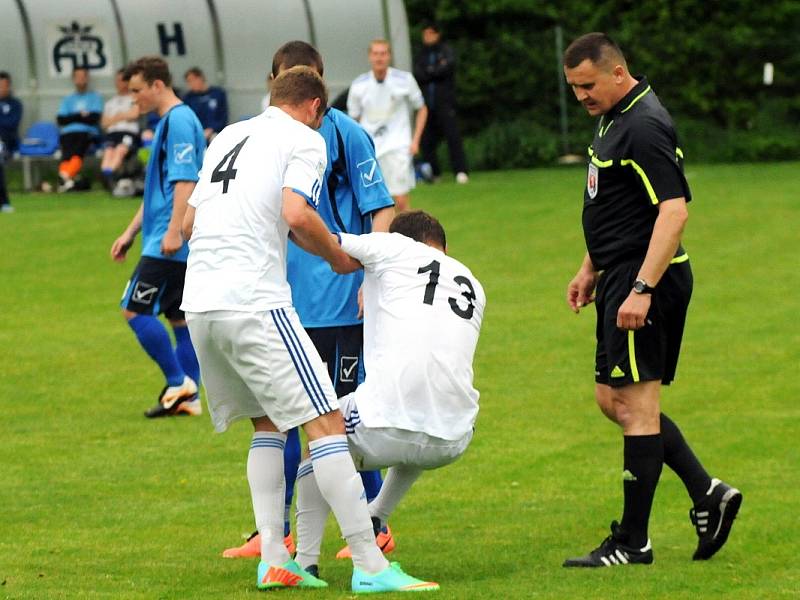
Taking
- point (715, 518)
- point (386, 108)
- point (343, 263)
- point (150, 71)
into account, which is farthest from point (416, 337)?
point (386, 108)

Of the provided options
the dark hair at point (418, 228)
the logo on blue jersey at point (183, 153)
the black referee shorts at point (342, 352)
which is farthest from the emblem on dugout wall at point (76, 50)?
the dark hair at point (418, 228)

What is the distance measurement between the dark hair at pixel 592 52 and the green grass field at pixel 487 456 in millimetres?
2075

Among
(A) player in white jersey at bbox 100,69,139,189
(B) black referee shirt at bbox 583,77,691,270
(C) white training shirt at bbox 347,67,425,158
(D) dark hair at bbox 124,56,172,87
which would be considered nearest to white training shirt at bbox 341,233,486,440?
(B) black referee shirt at bbox 583,77,691,270

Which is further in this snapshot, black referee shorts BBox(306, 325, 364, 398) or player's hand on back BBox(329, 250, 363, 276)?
black referee shorts BBox(306, 325, 364, 398)

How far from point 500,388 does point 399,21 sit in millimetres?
18306

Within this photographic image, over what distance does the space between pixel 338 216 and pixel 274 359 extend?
1244 mm

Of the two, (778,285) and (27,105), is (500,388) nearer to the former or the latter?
(778,285)

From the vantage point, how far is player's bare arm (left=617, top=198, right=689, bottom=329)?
6.49 meters

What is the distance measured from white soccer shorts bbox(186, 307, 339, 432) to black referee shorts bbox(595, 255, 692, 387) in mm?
1236

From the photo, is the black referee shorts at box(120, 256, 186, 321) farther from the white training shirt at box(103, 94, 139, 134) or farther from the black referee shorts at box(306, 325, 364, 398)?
the white training shirt at box(103, 94, 139, 134)

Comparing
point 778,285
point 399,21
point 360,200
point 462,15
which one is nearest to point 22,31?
point 399,21

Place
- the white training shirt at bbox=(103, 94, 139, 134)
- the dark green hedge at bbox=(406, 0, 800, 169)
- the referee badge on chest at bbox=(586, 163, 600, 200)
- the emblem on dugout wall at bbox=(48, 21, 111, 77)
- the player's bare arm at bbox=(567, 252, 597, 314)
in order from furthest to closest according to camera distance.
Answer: the dark green hedge at bbox=(406, 0, 800, 169), the emblem on dugout wall at bbox=(48, 21, 111, 77), the white training shirt at bbox=(103, 94, 139, 134), the player's bare arm at bbox=(567, 252, 597, 314), the referee badge on chest at bbox=(586, 163, 600, 200)

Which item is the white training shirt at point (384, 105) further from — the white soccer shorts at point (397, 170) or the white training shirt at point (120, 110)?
the white training shirt at point (120, 110)

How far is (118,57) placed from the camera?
1093 inches
